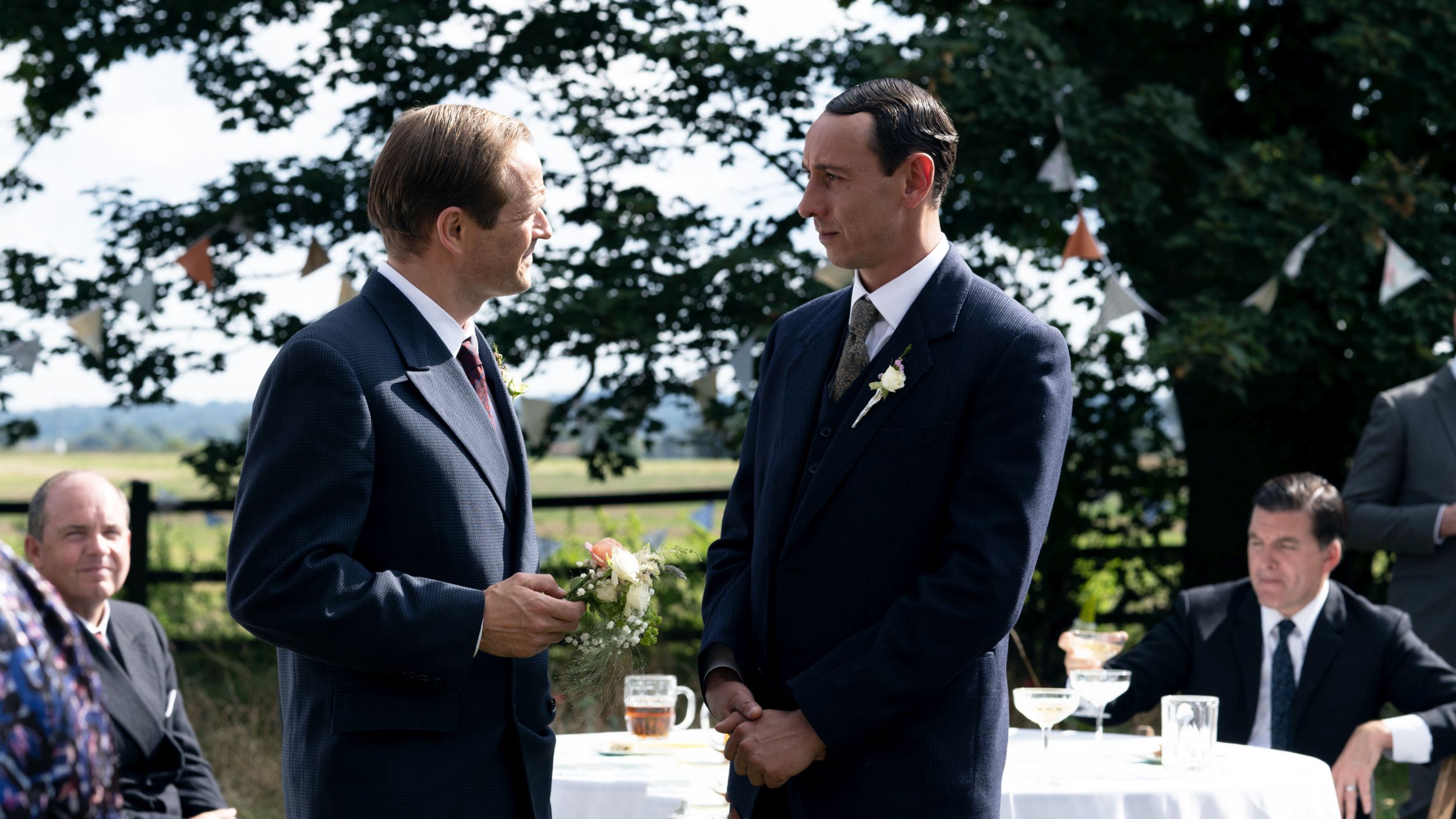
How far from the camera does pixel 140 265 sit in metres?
8.62

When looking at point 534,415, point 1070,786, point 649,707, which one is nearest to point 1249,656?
point 1070,786

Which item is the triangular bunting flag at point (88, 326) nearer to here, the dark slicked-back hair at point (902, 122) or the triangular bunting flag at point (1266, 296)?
the triangular bunting flag at point (1266, 296)

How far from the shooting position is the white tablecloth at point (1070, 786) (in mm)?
2803

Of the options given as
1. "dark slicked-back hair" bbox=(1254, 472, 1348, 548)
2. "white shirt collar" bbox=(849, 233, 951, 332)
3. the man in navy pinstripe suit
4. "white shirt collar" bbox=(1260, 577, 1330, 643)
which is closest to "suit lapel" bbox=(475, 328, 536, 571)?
the man in navy pinstripe suit

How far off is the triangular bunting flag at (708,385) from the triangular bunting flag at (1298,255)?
9.74ft

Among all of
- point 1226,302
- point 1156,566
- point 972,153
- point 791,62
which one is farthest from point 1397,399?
point 1156,566

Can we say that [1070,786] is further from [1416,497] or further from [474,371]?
[1416,497]

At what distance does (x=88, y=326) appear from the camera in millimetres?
8062

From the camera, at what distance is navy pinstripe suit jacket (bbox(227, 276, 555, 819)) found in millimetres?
1868

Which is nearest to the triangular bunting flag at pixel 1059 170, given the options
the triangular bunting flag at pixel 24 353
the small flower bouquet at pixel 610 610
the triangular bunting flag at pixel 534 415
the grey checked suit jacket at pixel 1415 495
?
the grey checked suit jacket at pixel 1415 495

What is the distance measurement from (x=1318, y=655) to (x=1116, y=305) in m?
3.32

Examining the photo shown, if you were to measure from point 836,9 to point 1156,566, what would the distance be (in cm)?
418

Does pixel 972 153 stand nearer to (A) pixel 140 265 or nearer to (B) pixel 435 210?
(A) pixel 140 265

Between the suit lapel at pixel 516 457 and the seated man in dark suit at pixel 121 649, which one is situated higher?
the suit lapel at pixel 516 457
